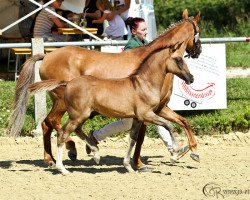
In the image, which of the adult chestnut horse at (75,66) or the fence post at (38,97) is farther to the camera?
the fence post at (38,97)

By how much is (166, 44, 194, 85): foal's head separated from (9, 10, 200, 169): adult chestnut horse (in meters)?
0.45

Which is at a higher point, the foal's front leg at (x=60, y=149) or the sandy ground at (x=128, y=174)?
the foal's front leg at (x=60, y=149)

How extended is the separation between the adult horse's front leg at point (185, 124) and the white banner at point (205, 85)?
2.63m

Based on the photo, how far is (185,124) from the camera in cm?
1082

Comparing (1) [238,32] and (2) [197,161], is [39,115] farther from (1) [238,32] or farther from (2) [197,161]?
(1) [238,32]

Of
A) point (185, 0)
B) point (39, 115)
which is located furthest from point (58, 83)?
point (185, 0)

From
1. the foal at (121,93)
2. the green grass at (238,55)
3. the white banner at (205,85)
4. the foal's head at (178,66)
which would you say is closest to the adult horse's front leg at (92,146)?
the foal at (121,93)

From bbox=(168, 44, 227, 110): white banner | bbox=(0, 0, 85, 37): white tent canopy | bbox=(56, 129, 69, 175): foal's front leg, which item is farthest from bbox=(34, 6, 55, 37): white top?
bbox=(56, 129, 69, 175): foal's front leg

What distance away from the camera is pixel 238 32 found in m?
21.7

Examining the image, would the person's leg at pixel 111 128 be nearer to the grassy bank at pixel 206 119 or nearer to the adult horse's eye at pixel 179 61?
the adult horse's eye at pixel 179 61

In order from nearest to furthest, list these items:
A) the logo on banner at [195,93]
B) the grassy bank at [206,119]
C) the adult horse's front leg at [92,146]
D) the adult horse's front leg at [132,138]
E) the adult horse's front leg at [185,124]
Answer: the adult horse's front leg at [92,146], the adult horse's front leg at [132,138], the adult horse's front leg at [185,124], the grassy bank at [206,119], the logo on banner at [195,93]

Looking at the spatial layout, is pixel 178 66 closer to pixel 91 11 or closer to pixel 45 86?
pixel 45 86

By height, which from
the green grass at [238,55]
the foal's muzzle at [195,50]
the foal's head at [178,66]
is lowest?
the green grass at [238,55]

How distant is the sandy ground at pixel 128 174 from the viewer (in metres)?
9.26
